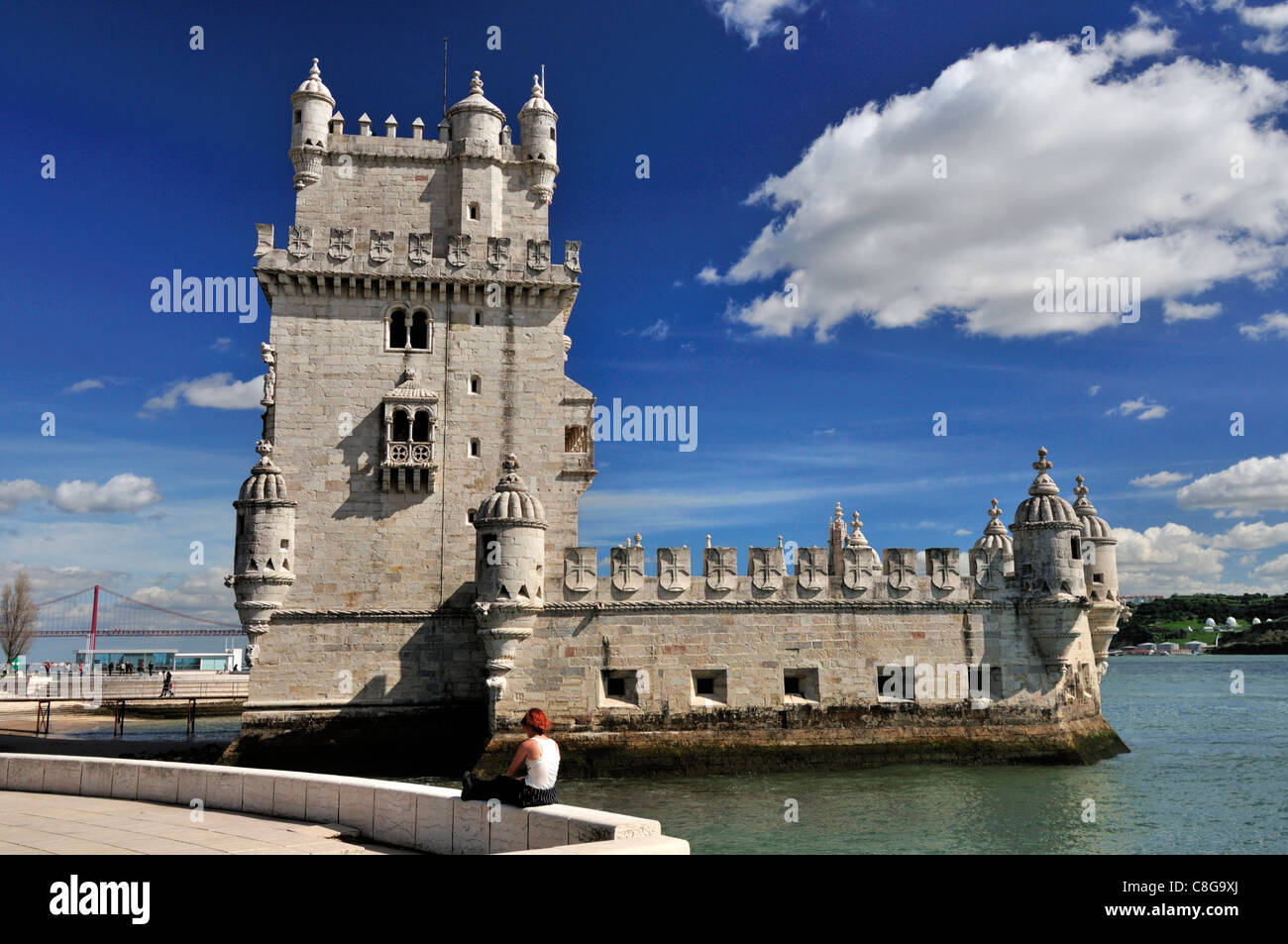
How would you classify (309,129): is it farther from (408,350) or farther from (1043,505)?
(1043,505)

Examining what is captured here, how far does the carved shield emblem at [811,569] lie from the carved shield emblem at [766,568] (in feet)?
1.75

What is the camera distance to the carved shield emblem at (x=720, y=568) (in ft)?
89.0

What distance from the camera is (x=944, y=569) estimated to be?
92.4 feet

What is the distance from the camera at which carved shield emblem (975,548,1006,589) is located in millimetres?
28328

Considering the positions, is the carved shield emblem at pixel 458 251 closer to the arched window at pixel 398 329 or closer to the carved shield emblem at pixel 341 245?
the arched window at pixel 398 329

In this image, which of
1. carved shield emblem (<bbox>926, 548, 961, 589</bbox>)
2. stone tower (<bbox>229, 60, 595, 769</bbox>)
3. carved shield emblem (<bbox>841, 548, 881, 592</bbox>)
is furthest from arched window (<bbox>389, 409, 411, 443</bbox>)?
carved shield emblem (<bbox>926, 548, 961, 589</bbox>)

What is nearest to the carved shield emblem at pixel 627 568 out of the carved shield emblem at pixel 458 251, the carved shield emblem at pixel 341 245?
the carved shield emblem at pixel 458 251

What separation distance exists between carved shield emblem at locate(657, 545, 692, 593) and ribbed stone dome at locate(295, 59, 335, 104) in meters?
18.6

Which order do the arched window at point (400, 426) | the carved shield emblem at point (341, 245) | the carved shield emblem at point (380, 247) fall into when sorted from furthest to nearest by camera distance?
the carved shield emblem at point (380, 247)
the carved shield emblem at point (341, 245)
the arched window at point (400, 426)

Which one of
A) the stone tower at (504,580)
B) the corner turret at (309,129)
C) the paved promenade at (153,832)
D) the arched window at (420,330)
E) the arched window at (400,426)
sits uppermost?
the corner turret at (309,129)

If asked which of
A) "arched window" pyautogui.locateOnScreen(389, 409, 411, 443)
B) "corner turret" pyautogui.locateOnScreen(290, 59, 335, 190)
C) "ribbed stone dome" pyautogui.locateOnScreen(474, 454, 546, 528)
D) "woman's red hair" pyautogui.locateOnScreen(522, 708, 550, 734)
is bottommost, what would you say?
"woman's red hair" pyautogui.locateOnScreen(522, 708, 550, 734)

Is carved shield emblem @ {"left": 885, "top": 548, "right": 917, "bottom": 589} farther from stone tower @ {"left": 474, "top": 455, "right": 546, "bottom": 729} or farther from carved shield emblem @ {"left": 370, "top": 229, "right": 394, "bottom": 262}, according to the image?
carved shield emblem @ {"left": 370, "top": 229, "right": 394, "bottom": 262}

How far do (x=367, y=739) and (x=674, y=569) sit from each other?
33.5ft
